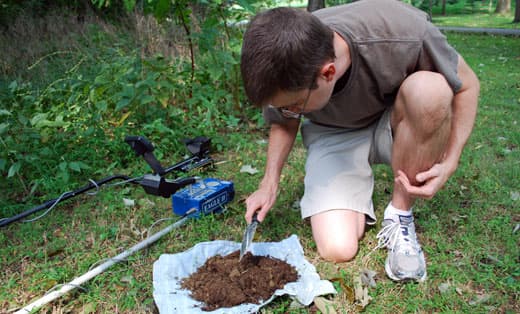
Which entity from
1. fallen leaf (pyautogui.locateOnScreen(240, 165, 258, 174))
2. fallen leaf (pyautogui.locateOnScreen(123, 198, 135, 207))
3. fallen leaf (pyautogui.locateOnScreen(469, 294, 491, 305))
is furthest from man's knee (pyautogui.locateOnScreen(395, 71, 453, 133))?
fallen leaf (pyautogui.locateOnScreen(123, 198, 135, 207))

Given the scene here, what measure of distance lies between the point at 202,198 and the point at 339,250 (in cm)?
73

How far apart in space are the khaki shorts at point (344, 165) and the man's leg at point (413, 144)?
0.15 m

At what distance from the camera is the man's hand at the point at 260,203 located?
202 cm

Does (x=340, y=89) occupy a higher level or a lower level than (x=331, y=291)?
higher

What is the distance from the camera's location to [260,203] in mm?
2047

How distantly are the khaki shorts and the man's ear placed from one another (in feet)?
2.13

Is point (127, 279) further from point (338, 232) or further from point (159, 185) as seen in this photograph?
point (338, 232)

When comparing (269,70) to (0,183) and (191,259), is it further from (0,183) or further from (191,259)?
(0,183)

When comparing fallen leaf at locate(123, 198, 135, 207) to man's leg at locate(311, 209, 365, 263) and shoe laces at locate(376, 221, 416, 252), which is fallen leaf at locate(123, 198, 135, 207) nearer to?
man's leg at locate(311, 209, 365, 263)

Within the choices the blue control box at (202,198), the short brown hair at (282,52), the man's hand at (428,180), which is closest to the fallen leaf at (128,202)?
the blue control box at (202,198)

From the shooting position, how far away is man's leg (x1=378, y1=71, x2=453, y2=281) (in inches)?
72.7

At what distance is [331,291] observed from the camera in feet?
5.83

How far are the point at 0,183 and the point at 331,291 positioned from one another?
6.91ft

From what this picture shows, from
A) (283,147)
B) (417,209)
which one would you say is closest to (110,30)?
(283,147)
